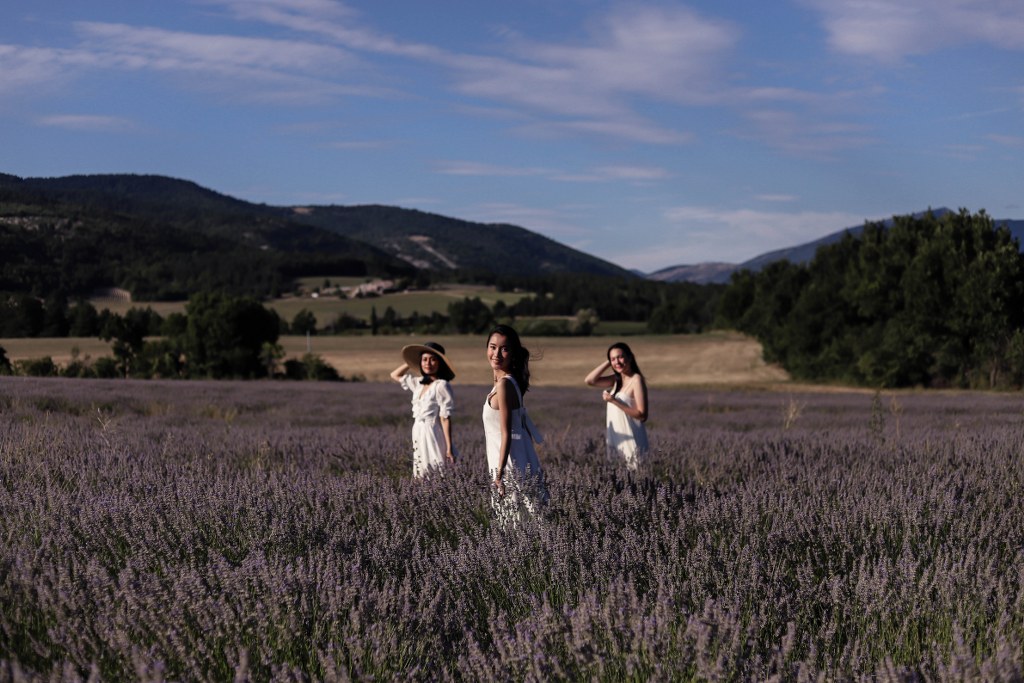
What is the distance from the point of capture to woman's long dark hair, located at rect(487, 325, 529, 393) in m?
4.13

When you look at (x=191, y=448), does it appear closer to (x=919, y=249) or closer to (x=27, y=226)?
(x=27, y=226)

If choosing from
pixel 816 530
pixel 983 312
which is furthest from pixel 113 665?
pixel 983 312

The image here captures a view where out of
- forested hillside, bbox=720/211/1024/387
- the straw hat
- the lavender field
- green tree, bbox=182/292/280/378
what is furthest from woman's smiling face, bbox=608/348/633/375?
forested hillside, bbox=720/211/1024/387

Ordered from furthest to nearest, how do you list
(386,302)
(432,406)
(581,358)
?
(386,302)
(581,358)
(432,406)

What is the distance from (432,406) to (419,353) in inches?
20.9

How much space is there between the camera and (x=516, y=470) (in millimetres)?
3846

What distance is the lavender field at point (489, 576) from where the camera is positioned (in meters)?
1.96

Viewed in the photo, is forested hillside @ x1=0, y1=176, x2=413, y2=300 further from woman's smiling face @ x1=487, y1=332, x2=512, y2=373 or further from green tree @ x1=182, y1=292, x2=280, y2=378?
woman's smiling face @ x1=487, y1=332, x2=512, y2=373

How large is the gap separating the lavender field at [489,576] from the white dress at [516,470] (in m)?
0.10

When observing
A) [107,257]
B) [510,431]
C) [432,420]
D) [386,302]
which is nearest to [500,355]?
[510,431]

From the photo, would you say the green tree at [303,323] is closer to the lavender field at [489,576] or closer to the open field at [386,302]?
the open field at [386,302]

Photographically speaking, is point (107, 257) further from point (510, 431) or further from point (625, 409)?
point (510, 431)

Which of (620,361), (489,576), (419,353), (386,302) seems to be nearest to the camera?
(489,576)

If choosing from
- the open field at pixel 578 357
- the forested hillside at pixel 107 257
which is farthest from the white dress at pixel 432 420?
the open field at pixel 578 357
